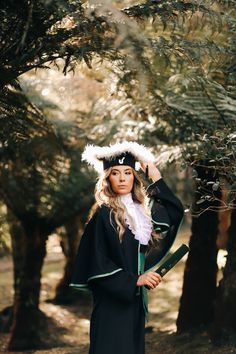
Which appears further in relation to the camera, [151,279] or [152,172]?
[152,172]

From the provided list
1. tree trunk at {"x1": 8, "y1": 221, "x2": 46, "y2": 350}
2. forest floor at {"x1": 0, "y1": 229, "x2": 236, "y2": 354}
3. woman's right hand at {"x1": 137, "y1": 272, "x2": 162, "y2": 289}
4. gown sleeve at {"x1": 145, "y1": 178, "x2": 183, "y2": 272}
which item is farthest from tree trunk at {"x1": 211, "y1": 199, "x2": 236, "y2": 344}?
tree trunk at {"x1": 8, "y1": 221, "x2": 46, "y2": 350}

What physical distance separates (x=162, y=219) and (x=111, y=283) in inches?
26.9

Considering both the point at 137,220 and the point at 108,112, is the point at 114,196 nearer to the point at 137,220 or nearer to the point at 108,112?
the point at 137,220

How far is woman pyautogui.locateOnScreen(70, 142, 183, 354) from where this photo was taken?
525 cm

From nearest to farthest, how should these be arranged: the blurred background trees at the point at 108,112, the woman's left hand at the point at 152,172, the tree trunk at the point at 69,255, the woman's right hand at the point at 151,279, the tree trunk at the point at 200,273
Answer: the woman's right hand at the point at 151,279, the woman's left hand at the point at 152,172, the blurred background trees at the point at 108,112, the tree trunk at the point at 200,273, the tree trunk at the point at 69,255

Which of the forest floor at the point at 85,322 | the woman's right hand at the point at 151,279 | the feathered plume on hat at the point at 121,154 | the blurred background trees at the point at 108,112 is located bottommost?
the forest floor at the point at 85,322

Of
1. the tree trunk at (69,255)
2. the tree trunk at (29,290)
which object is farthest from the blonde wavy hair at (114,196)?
the tree trunk at (69,255)

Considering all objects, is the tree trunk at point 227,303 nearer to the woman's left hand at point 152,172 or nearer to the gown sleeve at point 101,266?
the woman's left hand at point 152,172

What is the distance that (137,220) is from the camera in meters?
5.45

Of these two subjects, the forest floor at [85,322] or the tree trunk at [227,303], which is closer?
the tree trunk at [227,303]

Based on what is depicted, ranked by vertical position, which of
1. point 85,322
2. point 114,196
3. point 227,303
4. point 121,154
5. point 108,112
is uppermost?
point 108,112

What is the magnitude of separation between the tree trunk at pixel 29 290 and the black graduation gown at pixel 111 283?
7618 millimetres

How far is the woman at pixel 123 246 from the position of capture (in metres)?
5.25

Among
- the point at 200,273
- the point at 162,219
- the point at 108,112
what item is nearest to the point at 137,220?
the point at 162,219
